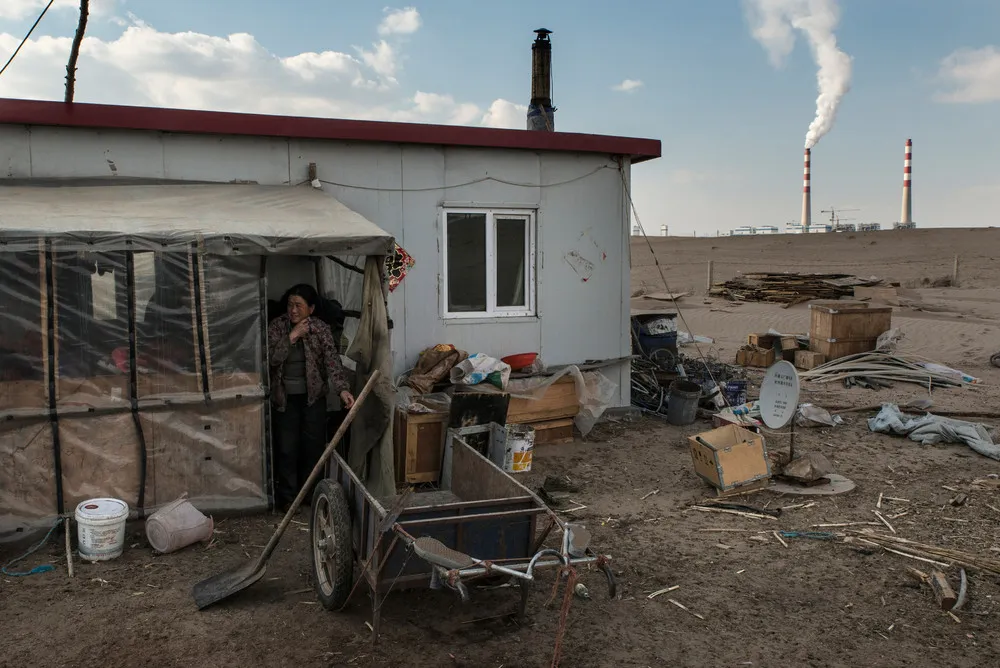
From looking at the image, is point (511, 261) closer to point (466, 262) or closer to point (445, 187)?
point (466, 262)

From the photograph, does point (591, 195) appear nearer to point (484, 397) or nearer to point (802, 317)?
point (484, 397)

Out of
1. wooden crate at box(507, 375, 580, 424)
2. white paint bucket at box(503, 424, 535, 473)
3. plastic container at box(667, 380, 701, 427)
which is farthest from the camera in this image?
plastic container at box(667, 380, 701, 427)

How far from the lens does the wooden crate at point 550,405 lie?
8492 mm

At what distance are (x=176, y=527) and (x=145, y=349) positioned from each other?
1.32 meters

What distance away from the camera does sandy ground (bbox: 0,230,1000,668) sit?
429 cm

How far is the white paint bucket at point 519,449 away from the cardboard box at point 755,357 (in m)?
7.90

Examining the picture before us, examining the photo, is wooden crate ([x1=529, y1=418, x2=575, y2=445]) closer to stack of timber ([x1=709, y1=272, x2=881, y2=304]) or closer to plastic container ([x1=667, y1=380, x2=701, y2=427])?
plastic container ([x1=667, y1=380, x2=701, y2=427])

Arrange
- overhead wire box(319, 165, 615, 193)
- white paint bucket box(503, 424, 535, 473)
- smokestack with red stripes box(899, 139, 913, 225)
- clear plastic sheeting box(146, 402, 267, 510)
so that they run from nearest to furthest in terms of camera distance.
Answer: clear plastic sheeting box(146, 402, 267, 510) < white paint bucket box(503, 424, 535, 473) < overhead wire box(319, 165, 615, 193) < smokestack with red stripes box(899, 139, 913, 225)

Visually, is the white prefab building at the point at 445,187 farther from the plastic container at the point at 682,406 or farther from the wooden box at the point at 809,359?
the wooden box at the point at 809,359

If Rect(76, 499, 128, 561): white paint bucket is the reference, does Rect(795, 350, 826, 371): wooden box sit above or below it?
above

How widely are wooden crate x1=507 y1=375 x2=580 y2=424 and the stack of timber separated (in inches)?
632

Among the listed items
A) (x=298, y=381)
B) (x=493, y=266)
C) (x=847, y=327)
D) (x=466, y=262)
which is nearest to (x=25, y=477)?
(x=298, y=381)

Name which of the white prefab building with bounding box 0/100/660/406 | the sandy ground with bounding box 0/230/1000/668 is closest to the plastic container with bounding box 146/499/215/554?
the sandy ground with bounding box 0/230/1000/668

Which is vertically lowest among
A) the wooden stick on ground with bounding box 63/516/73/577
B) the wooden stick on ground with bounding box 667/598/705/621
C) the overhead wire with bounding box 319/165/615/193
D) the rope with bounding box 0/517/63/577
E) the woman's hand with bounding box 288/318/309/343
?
the wooden stick on ground with bounding box 667/598/705/621
